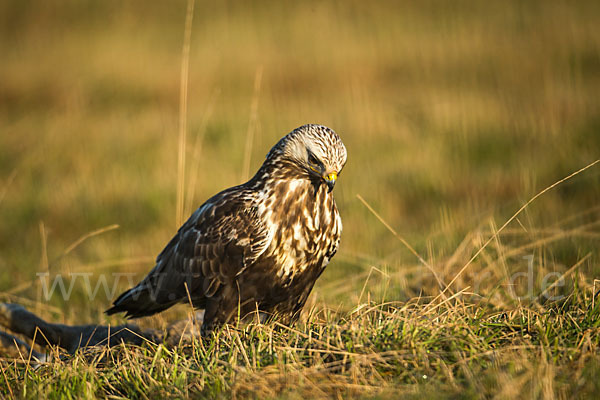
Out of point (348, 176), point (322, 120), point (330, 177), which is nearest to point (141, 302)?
point (330, 177)

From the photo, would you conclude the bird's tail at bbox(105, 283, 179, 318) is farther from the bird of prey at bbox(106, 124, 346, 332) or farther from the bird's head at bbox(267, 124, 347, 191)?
the bird's head at bbox(267, 124, 347, 191)

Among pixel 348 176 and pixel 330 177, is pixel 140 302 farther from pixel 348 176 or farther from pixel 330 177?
pixel 348 176

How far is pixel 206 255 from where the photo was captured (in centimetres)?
454

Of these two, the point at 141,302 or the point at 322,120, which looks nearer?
the point at 141,302

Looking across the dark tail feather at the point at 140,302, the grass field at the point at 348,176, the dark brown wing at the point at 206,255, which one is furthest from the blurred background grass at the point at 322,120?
the dark tail feather at the point at 140,302

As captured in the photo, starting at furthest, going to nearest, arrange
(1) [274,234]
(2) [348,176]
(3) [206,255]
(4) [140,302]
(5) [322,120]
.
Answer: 1. (5) [322,120]
2. (2) [348,176]
3. (4) [140,302]
4. (3) [206,255]
5. (1) [274,234]

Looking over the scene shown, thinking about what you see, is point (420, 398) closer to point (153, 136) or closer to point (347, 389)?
point (347, 389)

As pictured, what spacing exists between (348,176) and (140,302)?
5439 millimetres

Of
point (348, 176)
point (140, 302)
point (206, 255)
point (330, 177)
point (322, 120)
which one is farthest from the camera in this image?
point (322, 120)

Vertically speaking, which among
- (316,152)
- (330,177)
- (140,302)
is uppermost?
(316,152)

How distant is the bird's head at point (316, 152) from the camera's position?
A: 407cm

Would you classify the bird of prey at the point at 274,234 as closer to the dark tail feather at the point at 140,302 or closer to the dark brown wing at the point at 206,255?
the dark brown wing at the point at 206,255

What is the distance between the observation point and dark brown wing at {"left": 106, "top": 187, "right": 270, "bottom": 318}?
4.31 m

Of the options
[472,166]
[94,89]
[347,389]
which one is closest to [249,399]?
[347,389]
